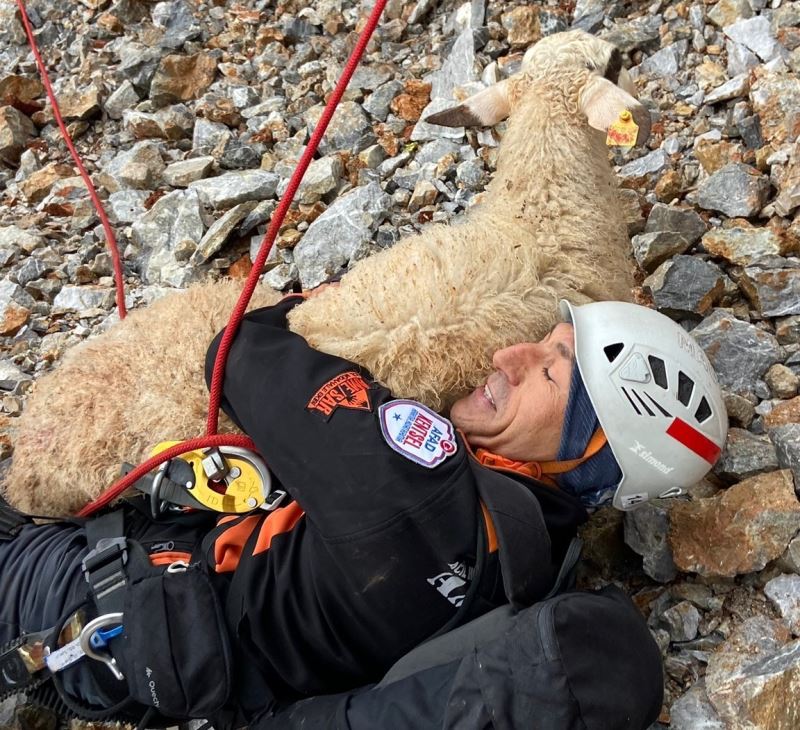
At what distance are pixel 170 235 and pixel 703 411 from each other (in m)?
4.30

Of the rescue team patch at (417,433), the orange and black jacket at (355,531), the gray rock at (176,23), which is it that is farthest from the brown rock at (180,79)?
the rescue team patch at (417,433)

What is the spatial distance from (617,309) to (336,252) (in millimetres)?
2604

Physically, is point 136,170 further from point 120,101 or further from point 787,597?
point 787,597

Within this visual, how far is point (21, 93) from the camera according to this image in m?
7.43

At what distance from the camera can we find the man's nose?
296 centimetres

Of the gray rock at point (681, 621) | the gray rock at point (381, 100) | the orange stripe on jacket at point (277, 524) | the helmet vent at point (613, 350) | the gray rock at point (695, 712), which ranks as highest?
the helmet vent at point (613, 350)

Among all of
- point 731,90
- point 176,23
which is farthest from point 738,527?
point 176,23

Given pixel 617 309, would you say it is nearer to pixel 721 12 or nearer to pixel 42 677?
pixel 42 677

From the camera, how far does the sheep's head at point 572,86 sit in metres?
3.71

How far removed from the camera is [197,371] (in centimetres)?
329

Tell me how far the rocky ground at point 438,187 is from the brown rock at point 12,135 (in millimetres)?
20

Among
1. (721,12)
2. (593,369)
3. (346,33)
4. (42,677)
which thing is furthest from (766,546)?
(346,33)

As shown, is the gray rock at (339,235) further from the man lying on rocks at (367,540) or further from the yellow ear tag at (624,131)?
the man lying on rocks at (367,540)

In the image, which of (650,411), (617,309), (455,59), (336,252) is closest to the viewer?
(650,411)
